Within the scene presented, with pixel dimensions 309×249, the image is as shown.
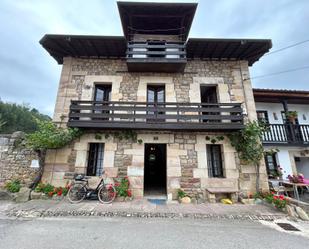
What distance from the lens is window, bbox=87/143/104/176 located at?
254 inches

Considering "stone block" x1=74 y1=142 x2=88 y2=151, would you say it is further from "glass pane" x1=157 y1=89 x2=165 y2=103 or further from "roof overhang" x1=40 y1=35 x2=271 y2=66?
"roof overhang" x1=40 y1=35 x2=271 y2=66

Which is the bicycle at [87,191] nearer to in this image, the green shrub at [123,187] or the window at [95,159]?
the green shrub at [123,187]

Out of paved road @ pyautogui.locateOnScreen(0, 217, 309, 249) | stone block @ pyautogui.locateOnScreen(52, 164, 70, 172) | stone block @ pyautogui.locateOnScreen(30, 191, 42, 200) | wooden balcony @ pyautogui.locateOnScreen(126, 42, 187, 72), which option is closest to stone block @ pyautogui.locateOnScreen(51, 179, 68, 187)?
stone block @ pyautogui.locateOnScreen(52, 164, 70, 172)

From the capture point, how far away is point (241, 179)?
242 inches

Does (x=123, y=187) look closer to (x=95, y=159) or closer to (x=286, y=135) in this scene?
(x=95, y=159)

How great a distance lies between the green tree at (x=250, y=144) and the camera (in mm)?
6062

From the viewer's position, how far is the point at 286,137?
7871 millimetres

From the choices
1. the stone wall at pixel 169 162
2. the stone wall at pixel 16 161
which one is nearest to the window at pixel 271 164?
the stone wall at pixel 169 162

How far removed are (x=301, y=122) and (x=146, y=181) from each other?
35.9ft

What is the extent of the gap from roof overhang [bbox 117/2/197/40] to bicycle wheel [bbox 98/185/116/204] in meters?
7.26

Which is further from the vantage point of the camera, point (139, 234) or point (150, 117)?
point (150, 117)

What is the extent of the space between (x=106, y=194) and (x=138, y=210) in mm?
1611

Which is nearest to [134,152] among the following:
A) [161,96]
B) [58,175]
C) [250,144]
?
[161,96]

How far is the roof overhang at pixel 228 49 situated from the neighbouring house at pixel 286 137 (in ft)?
7.11
